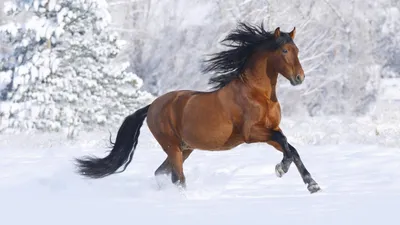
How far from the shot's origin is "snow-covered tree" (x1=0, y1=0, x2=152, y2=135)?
19984mm

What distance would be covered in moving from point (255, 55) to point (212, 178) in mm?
1611

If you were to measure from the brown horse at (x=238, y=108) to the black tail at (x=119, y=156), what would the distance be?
0.57m

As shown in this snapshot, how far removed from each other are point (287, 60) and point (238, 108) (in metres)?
0.66

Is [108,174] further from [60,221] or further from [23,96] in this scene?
[23,96]

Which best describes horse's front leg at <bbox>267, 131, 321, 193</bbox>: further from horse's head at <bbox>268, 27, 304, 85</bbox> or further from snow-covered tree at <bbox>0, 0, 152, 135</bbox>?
snow-covered tree at <bbox>0, 0, 152, 135</bbox>

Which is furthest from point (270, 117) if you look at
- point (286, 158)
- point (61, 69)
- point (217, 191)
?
point (61, 69)

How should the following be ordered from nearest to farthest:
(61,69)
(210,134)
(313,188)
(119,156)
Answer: (313,188) < (210,134) < (119,156) < (61,69)

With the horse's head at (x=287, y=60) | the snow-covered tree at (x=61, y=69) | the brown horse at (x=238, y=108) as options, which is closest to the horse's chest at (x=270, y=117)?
Result: the brown horse at (x=238, y=108)

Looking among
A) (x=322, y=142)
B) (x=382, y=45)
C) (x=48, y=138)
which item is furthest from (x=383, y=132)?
(x=382, y=45)

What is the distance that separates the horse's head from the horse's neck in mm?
96

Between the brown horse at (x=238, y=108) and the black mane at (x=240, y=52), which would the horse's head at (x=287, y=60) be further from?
the black mane at (x=240, y=52)

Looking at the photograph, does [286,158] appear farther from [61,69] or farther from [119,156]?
[61,69]

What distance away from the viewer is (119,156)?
358 inches

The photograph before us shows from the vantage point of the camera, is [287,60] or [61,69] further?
[61,69]
